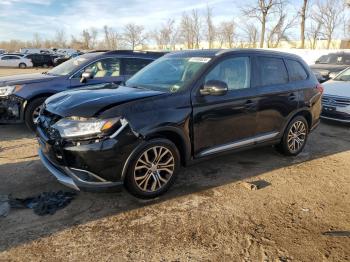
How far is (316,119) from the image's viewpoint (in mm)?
6297

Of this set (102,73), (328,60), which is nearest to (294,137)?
(102,73)

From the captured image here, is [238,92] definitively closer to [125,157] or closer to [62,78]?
[125,157]

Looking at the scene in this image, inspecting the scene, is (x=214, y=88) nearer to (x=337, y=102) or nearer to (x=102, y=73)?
(x=102, y=73)

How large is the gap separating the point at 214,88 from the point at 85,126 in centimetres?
164

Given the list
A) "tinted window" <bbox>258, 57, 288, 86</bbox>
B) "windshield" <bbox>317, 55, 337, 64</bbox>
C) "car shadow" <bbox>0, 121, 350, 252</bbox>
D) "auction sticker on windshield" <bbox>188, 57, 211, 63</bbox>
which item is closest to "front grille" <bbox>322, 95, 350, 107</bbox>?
"car shadow" <bbox>0, 121, 350, 252</bbox>

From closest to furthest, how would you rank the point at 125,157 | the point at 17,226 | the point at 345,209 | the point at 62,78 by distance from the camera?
the point at 17,226 → the point at 125,157 → the point at 345,209 → the point at 62,78

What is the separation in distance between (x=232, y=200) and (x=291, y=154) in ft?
7.13

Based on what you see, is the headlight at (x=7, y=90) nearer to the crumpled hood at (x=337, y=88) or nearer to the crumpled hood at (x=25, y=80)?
the crumpled hood at (x=25, y=80)

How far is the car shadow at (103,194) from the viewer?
3543 mm

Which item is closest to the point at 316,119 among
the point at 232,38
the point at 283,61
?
the point at 283,61

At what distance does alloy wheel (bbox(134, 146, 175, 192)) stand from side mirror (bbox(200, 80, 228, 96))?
92cm

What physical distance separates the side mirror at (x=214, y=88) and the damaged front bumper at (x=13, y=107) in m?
4.06

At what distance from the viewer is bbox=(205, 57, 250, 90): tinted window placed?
15.2 ft

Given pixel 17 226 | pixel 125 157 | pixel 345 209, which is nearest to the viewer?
A: pixel 17 226
